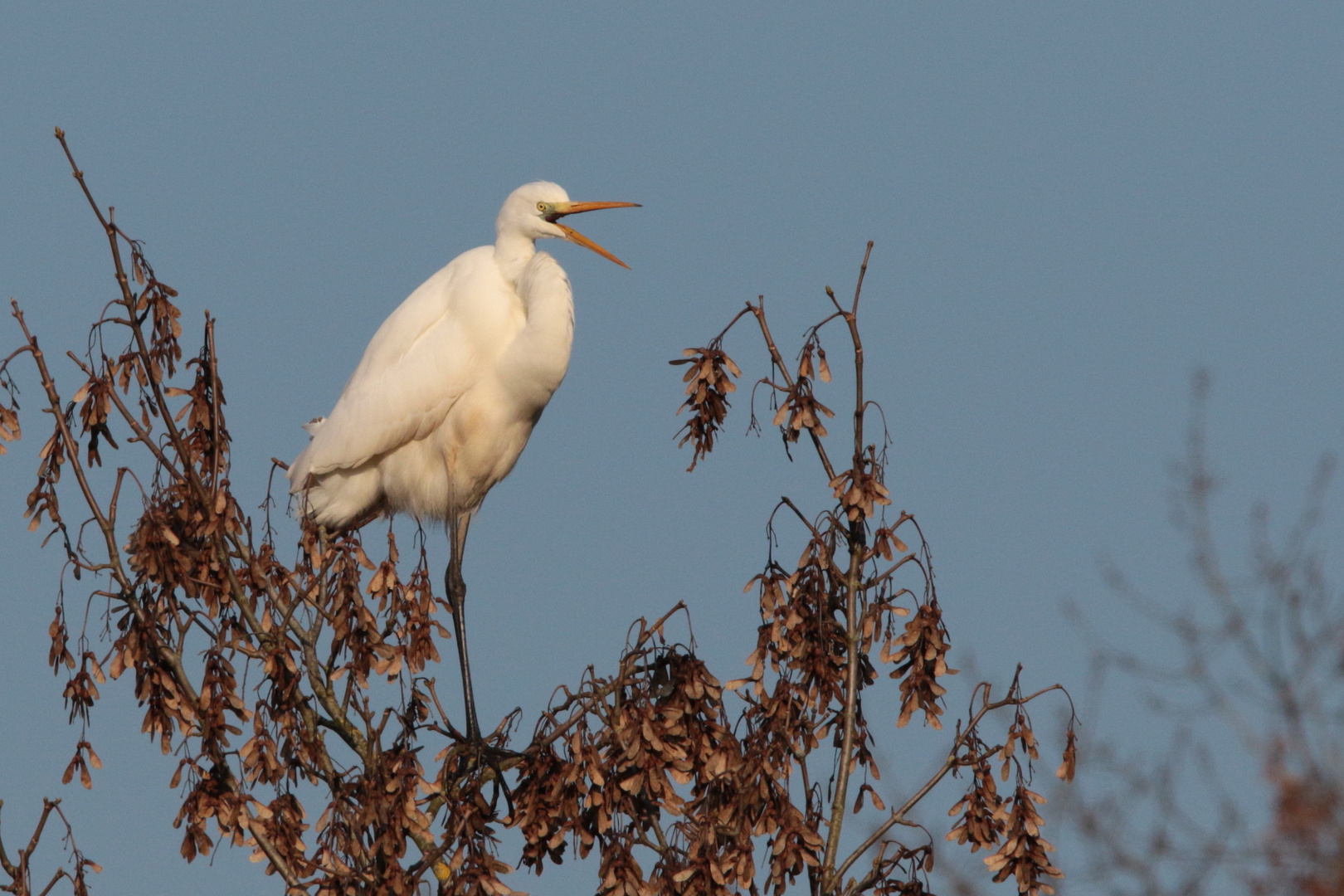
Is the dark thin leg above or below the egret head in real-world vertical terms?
below

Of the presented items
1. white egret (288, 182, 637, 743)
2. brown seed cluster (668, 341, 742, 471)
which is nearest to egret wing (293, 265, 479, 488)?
white egret (288, 182, 637, 743)

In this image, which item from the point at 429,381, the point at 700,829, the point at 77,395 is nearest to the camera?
the point at 700,829

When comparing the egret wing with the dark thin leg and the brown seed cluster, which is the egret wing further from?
the brown seed cluster

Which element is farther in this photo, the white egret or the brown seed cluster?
the white egret

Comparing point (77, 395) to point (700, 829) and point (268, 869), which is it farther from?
point (700, 829)

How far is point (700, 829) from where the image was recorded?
4.96 metres

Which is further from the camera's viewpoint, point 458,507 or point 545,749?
point 458,507

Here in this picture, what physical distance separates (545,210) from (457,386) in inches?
38.0

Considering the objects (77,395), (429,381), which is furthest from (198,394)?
(429,381)

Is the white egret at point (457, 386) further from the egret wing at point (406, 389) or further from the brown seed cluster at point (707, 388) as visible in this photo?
the brown seed cluster at point (707, 388)

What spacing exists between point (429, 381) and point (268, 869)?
3.57 metres

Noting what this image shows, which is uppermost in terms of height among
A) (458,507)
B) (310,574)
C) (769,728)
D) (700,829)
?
(458,507)

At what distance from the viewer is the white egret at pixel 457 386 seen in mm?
8602

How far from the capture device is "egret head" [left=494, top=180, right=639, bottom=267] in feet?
28.2
